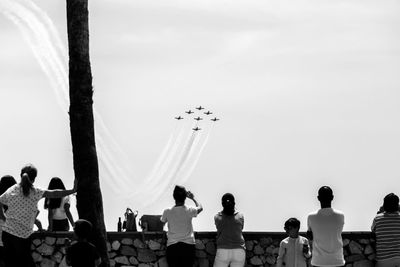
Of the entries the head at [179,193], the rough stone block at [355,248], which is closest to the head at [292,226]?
the head at [179,193]

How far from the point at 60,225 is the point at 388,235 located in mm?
5585

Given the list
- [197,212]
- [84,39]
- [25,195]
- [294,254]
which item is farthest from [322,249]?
[84,39]

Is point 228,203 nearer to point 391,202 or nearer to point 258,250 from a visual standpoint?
point 258,250

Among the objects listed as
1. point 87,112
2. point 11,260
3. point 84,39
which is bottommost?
point 11,260

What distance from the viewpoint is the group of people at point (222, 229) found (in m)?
14.9

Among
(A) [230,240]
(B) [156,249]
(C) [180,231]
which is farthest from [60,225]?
(A) [230,240]

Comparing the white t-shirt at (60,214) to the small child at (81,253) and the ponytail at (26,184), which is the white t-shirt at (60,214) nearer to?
the ponytail at (26,184)

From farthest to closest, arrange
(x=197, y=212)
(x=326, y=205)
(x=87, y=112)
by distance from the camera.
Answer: (x=87, y=112)
(x=197, y=212)
(x=326, y=205)

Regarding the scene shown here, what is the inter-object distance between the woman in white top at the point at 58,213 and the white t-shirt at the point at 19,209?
1.88 metres

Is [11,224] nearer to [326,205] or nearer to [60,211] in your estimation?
[60,211]

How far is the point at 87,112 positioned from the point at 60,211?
1.75 meters

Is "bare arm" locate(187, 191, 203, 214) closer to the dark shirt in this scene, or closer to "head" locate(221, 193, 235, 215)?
"head" locate(221, 193, 235, 215)

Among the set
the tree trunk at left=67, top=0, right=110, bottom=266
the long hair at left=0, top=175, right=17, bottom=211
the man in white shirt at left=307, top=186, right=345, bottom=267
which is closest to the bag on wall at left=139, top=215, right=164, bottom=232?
the tree trunk at left=67, top=0, right=110, bottom=266

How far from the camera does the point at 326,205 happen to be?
1482 centimetres
